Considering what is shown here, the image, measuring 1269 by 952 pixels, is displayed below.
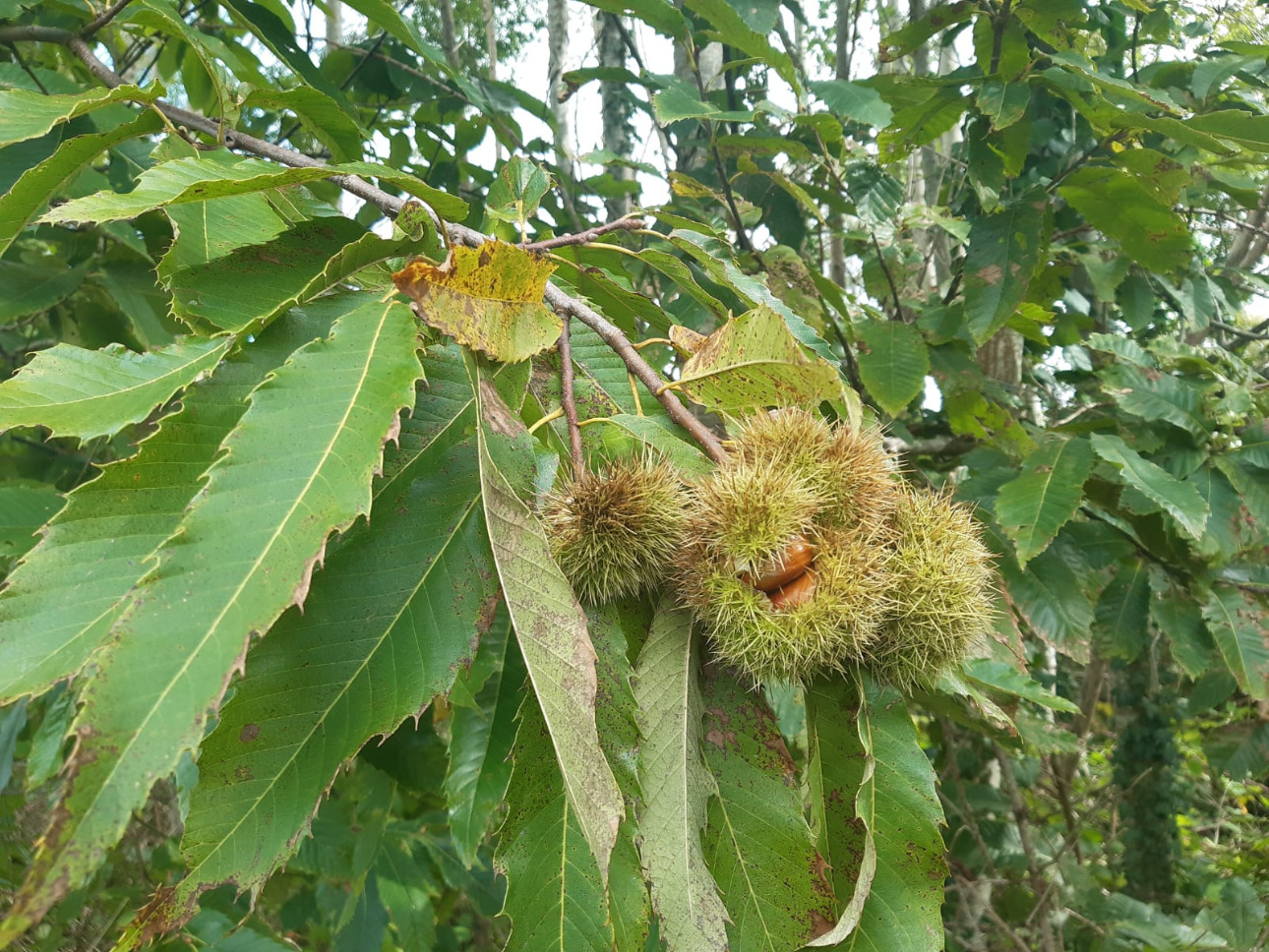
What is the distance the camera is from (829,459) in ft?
2.97

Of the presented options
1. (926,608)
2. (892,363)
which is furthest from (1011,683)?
(892,363)

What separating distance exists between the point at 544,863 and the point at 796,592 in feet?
1.16

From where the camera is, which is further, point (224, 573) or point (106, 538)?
point (106, 538)

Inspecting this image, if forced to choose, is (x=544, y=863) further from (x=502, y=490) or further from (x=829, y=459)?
(x=829, y=459)

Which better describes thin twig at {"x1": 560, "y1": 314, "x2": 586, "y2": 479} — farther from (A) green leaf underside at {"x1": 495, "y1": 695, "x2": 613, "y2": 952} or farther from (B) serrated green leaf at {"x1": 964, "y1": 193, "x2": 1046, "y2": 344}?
(B) serrated green leaf at {"x1": 964, "y1": 193, "x2": 1046, "y2": 344}

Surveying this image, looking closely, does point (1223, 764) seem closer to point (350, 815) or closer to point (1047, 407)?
point (1047, 407)

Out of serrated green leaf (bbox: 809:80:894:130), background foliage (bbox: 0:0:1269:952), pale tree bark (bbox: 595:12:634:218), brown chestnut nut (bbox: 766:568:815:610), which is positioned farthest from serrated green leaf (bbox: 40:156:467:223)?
pale tree bark (bbox: 595:12:634:218)

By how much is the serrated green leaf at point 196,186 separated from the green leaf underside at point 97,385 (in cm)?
13

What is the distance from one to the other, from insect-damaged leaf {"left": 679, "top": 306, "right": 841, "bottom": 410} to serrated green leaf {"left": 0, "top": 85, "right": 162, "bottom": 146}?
718 mm

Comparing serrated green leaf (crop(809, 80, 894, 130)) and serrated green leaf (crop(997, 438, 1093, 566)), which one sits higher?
serrated green leaf (crop(809, 80, 894, 130))

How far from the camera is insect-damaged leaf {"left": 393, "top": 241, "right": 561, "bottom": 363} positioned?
2.36 feet

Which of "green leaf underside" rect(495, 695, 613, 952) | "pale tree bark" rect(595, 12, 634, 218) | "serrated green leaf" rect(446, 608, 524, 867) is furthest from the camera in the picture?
"pale tree bark" rect(595, 12, 634, 218)

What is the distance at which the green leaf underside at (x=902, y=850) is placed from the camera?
78 centimetres

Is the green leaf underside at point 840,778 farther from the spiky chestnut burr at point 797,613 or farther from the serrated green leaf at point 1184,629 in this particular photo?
the serrated green leaf at point 1184,629
